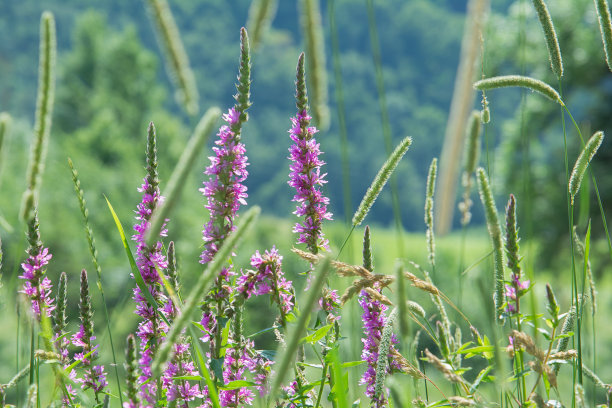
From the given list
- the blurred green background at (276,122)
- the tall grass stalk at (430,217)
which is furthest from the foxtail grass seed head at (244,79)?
the tall grass stalk at (430,217)

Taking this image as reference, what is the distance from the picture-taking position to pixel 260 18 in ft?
4.07

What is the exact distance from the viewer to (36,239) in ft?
6.01

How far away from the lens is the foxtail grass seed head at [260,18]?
48.6 inches

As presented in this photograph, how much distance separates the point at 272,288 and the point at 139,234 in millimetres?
430

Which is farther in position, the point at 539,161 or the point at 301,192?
the point at 539,161

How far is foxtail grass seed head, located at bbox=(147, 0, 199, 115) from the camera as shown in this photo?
1.23m

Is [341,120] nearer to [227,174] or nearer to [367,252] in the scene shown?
[227,174]

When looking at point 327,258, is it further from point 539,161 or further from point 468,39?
point 539,161

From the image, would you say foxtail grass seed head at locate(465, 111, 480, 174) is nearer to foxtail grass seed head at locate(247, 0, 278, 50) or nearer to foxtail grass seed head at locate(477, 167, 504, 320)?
foxtail grass seed head at locate(477, 167, 504, 320)

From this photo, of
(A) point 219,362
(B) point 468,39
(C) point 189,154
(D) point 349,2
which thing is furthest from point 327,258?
(D) point 349,2

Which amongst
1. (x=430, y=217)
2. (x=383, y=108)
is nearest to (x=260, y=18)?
(x=383, y=108)

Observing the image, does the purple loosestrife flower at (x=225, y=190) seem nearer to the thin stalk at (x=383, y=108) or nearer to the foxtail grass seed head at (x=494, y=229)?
the thin stalk at (x=383, y=108)

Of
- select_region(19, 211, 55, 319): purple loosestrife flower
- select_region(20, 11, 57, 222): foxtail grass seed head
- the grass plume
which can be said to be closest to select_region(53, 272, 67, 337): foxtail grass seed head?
select_region(19, 211, 55, 319): purple loosestrife flower

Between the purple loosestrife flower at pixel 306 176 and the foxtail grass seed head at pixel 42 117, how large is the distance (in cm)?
88
